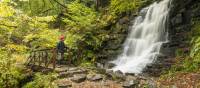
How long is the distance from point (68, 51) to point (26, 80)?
561 cm

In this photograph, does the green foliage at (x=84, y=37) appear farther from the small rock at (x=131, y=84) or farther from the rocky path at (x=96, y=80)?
the small rock at (x=131, y=84)

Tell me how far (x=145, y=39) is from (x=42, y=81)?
8220mm

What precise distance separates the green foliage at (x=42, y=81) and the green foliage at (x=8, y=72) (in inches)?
25.5

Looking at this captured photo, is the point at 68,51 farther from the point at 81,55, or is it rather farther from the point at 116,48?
the point at 116,48

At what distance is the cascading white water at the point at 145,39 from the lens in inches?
697

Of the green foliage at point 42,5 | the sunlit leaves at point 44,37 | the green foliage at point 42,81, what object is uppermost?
the green foliage at point 42,5

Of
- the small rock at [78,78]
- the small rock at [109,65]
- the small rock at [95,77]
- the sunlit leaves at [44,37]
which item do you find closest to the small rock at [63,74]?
the small rock at [78,78]

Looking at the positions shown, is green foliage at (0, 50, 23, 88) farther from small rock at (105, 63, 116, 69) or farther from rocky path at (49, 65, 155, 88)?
small rock at (105, 63, 116, 69)

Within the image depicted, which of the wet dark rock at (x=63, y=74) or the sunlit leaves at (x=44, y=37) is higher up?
the sunlit leaves at (x=44, y=37)

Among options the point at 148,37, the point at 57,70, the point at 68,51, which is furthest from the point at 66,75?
the point at 148,37

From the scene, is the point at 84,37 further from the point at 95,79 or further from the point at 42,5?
the point at 42,5

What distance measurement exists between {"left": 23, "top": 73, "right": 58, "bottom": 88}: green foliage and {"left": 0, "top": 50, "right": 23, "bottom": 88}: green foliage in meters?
0.65

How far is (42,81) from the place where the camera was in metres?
13.6

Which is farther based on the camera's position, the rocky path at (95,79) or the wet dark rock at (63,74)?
the wet dark rock at (63,74)
